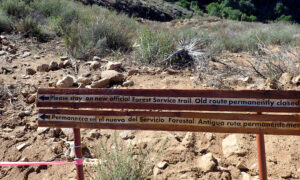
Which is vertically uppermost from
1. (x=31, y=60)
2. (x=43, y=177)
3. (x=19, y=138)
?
(x=31, y=60)

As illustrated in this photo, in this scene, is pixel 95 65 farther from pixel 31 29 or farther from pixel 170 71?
pixel 31 29

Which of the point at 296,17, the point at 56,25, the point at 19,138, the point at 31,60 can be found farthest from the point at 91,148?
the point at 296,17

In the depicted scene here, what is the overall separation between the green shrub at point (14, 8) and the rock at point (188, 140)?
5834 mm

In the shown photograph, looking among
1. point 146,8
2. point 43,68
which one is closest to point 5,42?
point 43,68

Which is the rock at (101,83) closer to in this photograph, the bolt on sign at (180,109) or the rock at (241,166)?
the bolt on sign at (180,109)

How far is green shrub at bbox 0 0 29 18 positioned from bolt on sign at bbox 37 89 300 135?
5.73m

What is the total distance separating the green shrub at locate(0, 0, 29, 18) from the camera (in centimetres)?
673

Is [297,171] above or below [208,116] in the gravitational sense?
below

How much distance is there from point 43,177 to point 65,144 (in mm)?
412

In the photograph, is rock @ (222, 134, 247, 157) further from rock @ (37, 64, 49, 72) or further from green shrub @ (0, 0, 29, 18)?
green shrub @ (0, 0, 29, 18)

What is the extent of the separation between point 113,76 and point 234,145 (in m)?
1.92

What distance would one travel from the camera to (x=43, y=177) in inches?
98.1

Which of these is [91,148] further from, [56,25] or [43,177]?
[56,25]

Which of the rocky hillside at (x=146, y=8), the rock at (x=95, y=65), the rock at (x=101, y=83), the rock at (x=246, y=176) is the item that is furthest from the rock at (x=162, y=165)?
the rocky hillside at (x=146, y=8)
